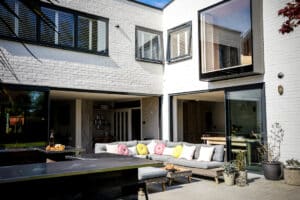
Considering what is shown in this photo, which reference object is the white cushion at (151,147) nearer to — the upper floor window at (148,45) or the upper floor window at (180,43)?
the upper floor window at (148,45)

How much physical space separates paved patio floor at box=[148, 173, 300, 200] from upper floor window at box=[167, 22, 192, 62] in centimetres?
533

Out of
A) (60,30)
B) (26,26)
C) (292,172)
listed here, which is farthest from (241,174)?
(26,26)

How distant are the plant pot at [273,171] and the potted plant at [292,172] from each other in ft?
1.00

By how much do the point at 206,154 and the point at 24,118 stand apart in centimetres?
556

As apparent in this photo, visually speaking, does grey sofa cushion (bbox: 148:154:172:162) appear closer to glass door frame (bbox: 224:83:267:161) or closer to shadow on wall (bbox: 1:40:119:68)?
glass door frame (bbox: 224:83:267:161)

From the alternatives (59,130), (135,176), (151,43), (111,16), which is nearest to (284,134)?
(135,176)

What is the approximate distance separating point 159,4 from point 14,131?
7847mm

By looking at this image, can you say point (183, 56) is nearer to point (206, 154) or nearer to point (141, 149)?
point (141, 149)

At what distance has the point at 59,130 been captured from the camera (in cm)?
1423

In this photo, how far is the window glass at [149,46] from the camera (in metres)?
11.6

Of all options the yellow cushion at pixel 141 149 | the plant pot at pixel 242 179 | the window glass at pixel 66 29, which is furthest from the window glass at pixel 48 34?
the plant pot at pixel 242 179

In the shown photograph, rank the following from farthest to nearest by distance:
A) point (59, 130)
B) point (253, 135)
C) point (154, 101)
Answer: point (59, 130), point (154, 101), point (253, 135)

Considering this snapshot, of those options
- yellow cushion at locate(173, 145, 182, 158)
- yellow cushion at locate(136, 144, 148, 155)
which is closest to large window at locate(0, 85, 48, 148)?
yellow cushion at locate(136, 144, 148, 155)

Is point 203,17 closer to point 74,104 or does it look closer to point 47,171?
point 74,104
